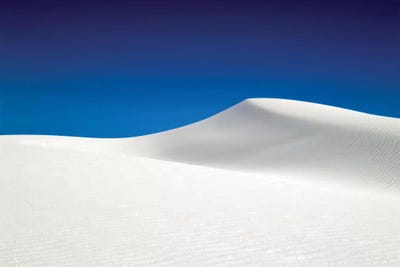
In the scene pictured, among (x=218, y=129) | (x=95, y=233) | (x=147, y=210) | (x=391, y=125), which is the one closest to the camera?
(x=95, y=233)

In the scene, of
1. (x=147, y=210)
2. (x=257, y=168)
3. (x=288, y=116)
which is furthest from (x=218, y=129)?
(x=147, y=210)

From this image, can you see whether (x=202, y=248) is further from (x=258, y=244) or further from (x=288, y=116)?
(x=288, y=116)

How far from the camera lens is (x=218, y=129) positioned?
112 feet

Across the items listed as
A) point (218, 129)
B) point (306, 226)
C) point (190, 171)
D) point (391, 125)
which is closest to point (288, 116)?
point (218, 129)

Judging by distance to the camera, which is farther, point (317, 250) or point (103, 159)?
point (103, 159)

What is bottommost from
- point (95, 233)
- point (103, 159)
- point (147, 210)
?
point (95, 233)

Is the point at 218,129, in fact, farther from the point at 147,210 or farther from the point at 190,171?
the point at 147,210

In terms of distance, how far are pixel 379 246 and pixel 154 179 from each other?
15.3 ft

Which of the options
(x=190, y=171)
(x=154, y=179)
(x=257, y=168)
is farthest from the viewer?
(x=257, y=168)

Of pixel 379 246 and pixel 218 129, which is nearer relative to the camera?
pixel 379 246

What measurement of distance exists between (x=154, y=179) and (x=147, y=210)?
2.70m

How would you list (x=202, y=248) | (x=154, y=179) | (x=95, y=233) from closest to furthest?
1. (x=202, y=248)
2. (x=95, y=233)
3. (x=154, y=179)

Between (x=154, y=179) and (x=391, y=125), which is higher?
(x=391, y=125)

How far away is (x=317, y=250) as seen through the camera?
3420 mm
